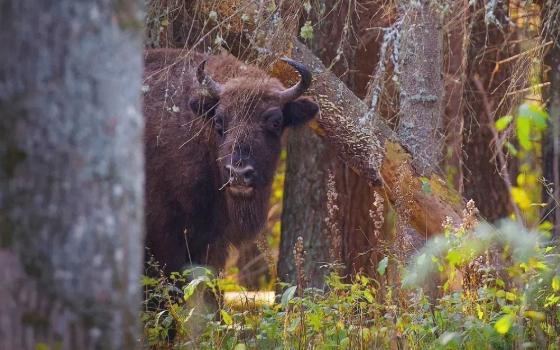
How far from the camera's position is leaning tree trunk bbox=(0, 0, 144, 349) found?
2.58 meters

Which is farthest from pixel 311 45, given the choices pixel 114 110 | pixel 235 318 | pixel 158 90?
pixel 114 110

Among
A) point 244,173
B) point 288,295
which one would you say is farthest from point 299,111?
point 288,295

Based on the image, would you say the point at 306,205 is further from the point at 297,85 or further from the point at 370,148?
the point at 370,148

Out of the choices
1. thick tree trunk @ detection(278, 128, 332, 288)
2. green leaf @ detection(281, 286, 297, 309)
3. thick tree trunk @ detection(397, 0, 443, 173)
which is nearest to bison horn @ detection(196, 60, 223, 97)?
thick tree trunk @ detection(397, 0, 443, 173)

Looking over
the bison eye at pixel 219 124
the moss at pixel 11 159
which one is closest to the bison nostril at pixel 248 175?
the bison eye at pixel 219 124

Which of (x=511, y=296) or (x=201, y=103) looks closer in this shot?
(x=511, y=296)

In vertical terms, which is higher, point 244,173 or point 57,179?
point 57,179

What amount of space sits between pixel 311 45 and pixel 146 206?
307 cm

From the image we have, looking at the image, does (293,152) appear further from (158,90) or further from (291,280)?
(158,90)

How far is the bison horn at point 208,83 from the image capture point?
7.89m

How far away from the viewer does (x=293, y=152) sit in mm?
10445

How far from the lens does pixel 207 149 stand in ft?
26.7

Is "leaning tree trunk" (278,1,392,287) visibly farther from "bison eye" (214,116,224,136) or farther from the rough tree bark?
"bison eye" (214,116,224,136)

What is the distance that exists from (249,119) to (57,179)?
5292mm
